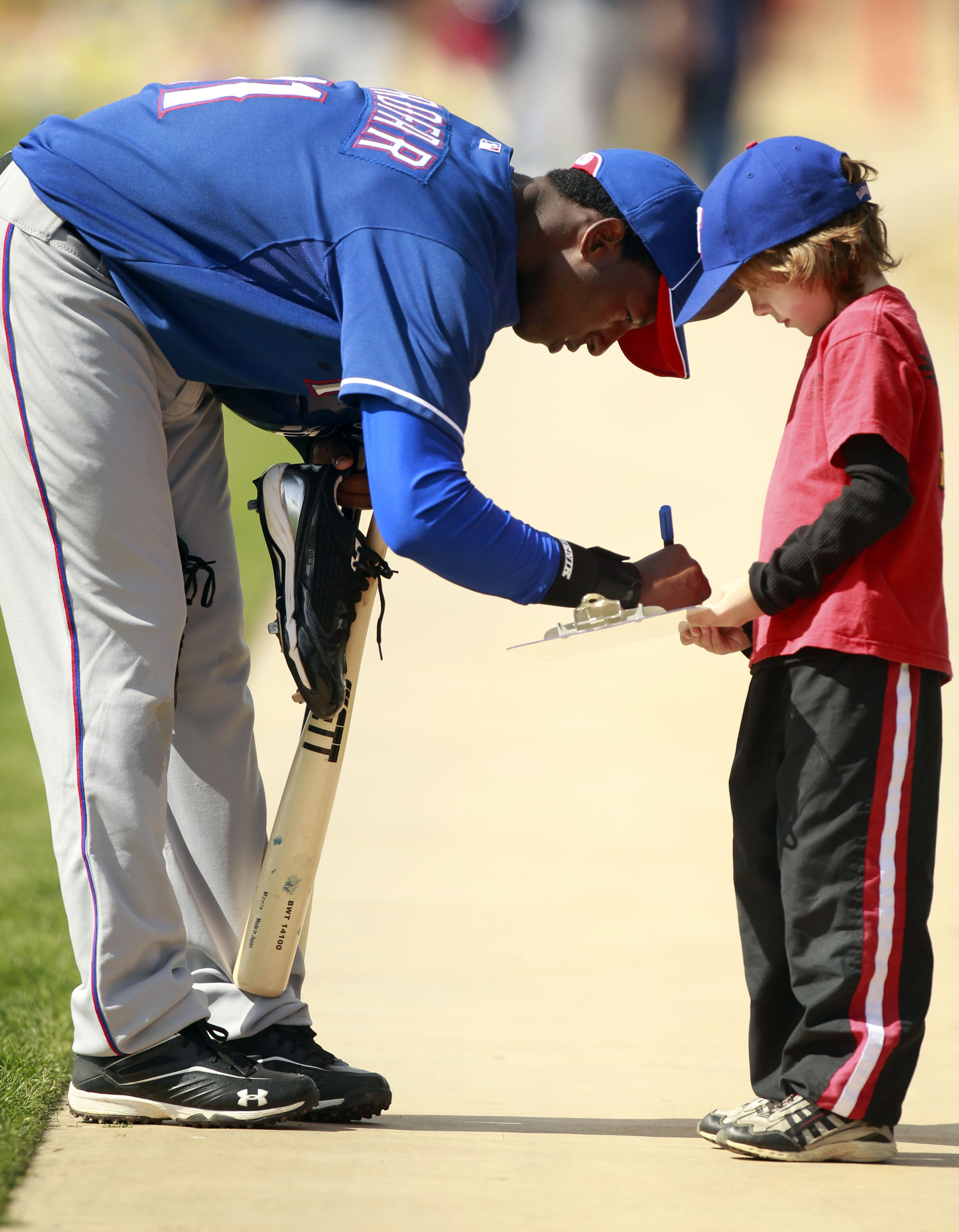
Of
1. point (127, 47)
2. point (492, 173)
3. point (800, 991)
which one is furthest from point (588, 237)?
point (127, 47)

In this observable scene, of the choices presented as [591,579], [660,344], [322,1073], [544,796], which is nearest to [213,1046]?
[322,1073]

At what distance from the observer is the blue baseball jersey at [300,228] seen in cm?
218

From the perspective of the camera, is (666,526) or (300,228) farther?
(666,526)

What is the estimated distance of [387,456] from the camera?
7.02 ft

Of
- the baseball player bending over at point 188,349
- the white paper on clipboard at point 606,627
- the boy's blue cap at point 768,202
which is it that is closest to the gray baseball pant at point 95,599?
the baseball player bending over at point 188,349

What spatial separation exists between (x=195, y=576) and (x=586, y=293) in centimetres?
88

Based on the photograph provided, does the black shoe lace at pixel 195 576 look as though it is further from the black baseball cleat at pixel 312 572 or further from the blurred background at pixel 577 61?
the blurred background at pixel 577 61

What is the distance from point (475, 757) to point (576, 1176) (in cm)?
411

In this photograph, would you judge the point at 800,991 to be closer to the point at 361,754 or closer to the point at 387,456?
the point at 387,456

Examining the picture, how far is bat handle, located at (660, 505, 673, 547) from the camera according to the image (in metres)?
2.39

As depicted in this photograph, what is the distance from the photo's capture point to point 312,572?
2.54 metres

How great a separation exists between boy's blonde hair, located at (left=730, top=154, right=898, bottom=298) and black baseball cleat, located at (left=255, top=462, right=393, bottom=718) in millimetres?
822

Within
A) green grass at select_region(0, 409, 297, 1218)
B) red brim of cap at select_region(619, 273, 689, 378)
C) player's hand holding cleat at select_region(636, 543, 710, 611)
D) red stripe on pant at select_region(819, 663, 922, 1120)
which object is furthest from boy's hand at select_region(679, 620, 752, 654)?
green grass at select_region(0, 409, 297, 1218)

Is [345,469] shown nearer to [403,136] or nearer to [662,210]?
[403,136]
